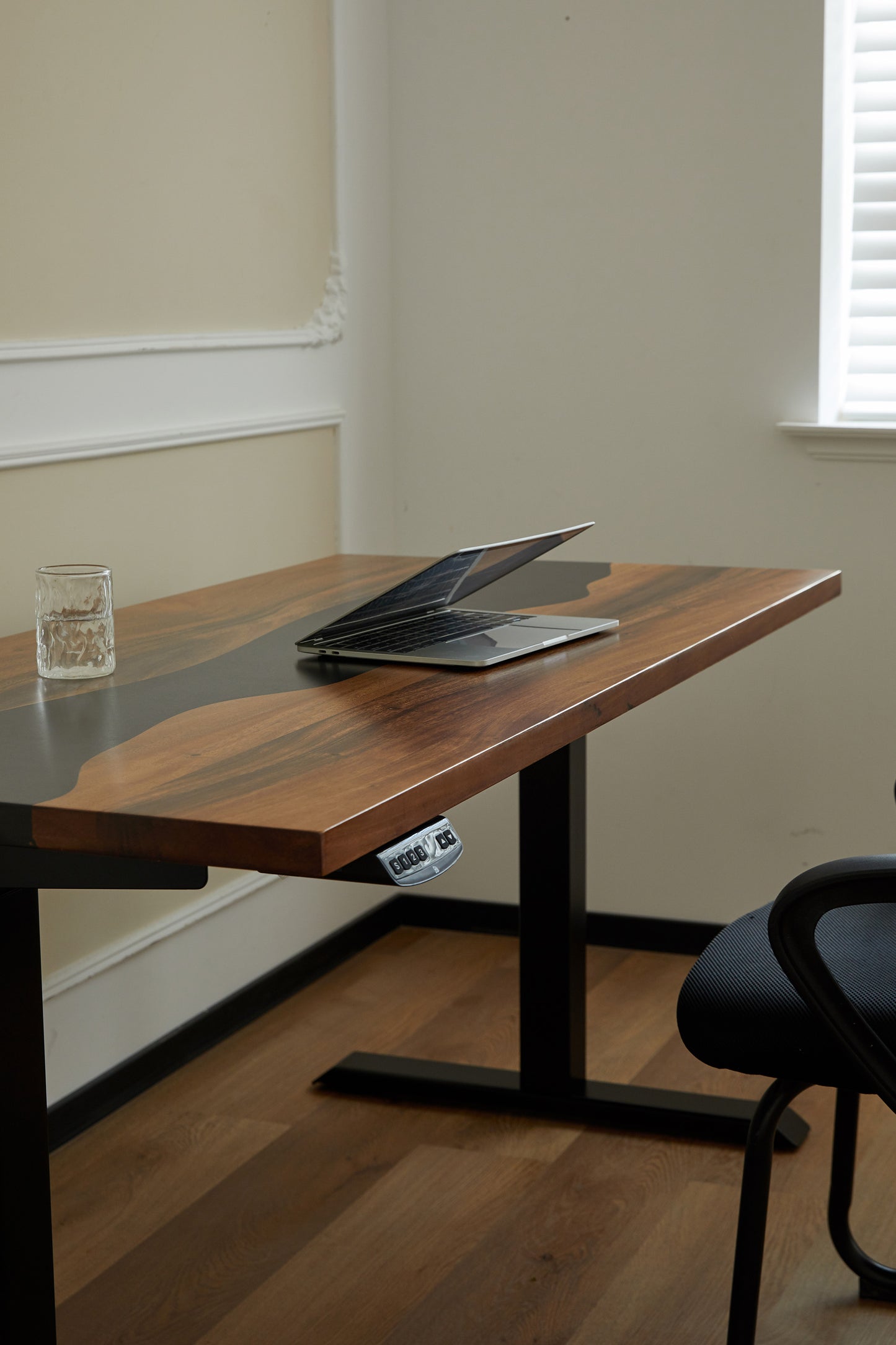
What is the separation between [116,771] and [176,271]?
143 cm

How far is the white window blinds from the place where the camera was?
2.78 metres

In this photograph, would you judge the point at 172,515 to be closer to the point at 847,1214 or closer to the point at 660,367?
the point at 660,367

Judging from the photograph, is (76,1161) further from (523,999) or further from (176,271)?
(176,271)

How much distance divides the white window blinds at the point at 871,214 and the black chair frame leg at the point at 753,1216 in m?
1.77

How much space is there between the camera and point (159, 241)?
2367mm

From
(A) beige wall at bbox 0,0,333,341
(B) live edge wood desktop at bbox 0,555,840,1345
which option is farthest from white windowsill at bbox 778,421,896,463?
(A) beige wall at bbox 0,0,333,341

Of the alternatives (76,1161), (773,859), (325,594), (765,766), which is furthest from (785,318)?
(76,1161)

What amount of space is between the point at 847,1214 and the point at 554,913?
2.00 ft

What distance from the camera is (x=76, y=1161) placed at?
2.23 meters

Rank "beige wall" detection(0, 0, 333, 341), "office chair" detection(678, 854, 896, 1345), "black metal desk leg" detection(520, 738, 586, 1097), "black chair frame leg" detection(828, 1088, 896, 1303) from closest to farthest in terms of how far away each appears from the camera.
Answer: "office chair" detection(678, 854, 896, 1345) → "black chair frame leg" detection(828, 1088, 896, 1303) → "beige wall" detection(0, 0, 333, 341) → "black metal desk leg" detection(520, 738, 586, 1097)

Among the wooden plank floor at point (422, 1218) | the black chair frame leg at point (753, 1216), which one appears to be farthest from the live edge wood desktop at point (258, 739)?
the wooden plank floor at point (422, 1218)

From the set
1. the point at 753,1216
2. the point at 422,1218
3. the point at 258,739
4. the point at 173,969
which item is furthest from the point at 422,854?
the point at 173,969

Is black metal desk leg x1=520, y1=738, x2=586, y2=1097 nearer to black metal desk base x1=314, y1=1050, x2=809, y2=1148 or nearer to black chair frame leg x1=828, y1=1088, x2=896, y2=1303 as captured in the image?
black metal desk base x1=314, y1=1050, x2=809, y2=1148

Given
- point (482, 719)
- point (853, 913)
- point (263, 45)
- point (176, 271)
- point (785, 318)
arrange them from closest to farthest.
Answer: point (482, 719), point (853, 913), point (176, 271), point (263, 45), point (785, 318)
